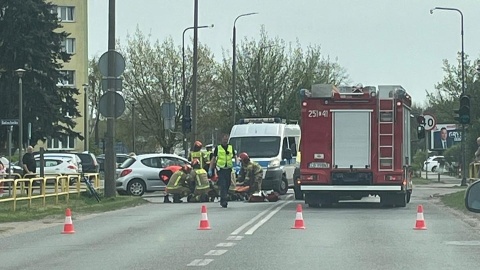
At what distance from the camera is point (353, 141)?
25703 mm

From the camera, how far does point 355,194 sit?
25.8 metres

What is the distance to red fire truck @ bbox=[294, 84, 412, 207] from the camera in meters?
25.5

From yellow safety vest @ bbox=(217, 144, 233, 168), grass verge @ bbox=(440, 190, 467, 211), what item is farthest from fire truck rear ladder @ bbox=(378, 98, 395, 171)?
yellow safety vest @ bbox=(217, 144, 233, 168)

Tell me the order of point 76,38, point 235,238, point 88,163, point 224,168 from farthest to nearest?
point 76,38 → point 88,163 → point 224,168 → point 235,238

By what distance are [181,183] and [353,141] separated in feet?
19.9

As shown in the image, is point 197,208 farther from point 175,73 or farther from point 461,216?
point 175,73

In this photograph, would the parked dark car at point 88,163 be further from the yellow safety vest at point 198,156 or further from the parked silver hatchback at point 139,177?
the yellow safety vest at point 198,156

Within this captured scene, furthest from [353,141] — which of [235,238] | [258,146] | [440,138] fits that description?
[440,138]

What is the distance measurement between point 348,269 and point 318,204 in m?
14.3

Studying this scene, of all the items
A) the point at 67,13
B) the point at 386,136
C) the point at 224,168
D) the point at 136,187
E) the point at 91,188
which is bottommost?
the point at 136,187

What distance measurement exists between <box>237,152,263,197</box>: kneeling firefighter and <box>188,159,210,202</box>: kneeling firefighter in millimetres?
1304

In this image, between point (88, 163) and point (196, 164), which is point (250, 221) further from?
point (88, 163)

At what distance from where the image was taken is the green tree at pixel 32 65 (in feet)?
198

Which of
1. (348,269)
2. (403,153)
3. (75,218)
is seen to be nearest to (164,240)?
(348,269)
